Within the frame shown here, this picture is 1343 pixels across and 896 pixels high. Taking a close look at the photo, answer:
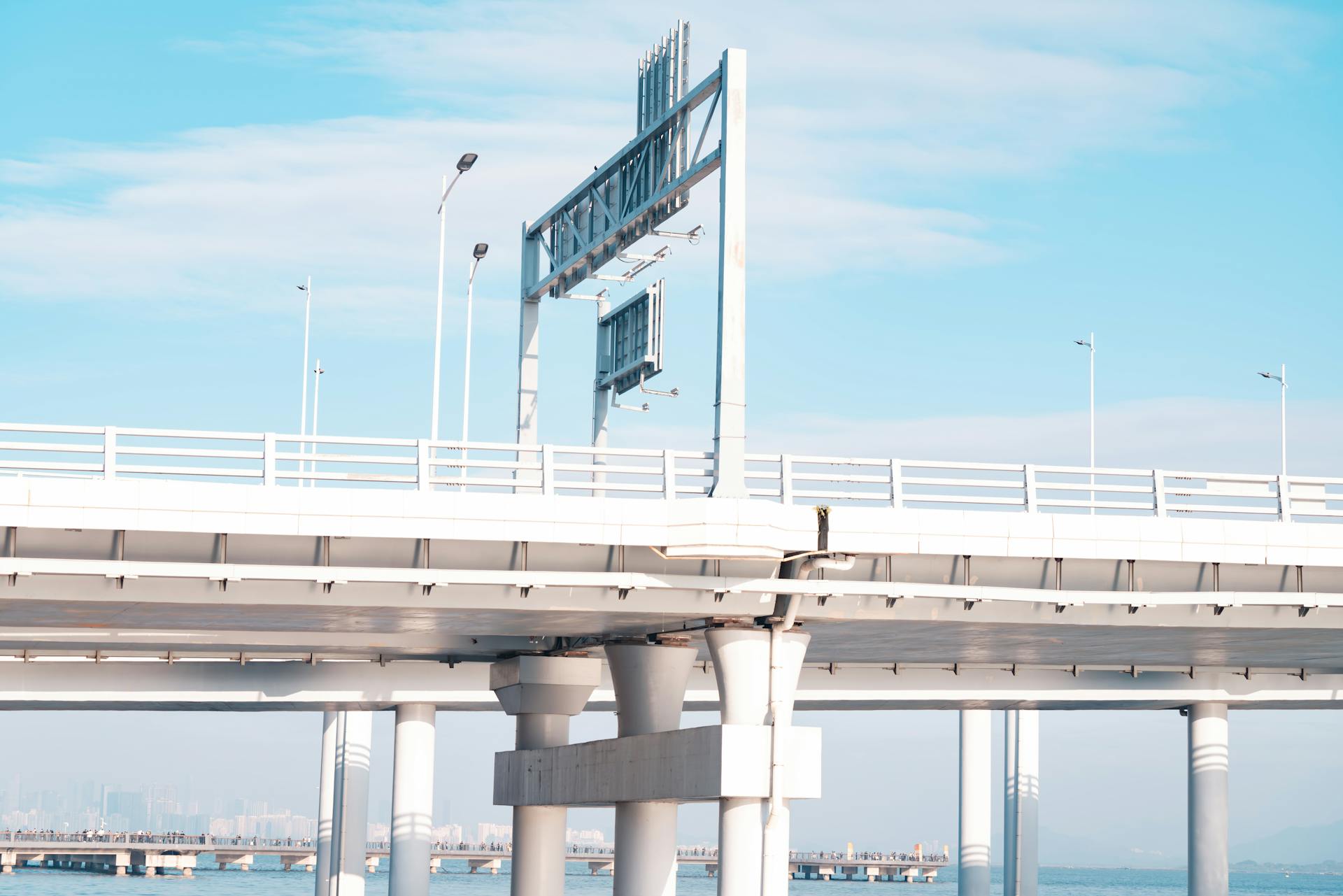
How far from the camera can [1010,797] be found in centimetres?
7156

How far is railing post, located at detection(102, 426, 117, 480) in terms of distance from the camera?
30.7 m

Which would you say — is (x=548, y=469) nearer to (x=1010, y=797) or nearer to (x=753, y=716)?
(x=753, y=716)

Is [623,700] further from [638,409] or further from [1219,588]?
[1219,588]

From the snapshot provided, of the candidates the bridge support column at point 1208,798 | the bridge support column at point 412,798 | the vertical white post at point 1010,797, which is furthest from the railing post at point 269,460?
the vertical white post at point 1010,797

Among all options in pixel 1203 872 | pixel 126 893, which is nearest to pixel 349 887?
pixel 1203 872

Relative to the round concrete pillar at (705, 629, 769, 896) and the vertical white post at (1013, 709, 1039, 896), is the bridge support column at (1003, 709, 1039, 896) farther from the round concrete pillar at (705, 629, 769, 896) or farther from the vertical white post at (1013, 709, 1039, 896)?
the round concrete pillar at (705, 629, 769, 896)

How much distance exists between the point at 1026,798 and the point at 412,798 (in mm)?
27845

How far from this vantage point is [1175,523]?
35.6 m

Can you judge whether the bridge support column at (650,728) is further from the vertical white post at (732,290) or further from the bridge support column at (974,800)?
the bridge support column at (974,800)

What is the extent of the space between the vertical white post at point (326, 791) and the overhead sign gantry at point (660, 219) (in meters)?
23.5

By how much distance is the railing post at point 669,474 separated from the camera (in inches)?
1319

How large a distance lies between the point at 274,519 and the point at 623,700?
12.1m

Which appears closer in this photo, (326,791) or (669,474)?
(669,474)

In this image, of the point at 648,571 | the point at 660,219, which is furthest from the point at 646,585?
the point at 660,219
